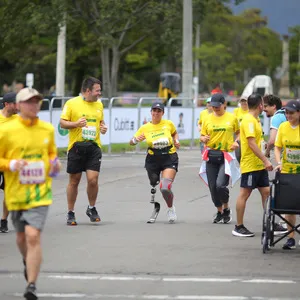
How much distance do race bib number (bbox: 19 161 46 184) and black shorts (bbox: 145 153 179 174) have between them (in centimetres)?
563

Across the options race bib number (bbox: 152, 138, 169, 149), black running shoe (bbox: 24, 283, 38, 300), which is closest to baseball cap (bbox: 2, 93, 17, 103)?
race bib number (bbox: 152, 138, 169, 149)

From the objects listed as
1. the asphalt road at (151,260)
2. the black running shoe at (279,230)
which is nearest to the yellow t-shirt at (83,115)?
the asphalt road at (151,260)

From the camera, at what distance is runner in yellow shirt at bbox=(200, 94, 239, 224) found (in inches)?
547

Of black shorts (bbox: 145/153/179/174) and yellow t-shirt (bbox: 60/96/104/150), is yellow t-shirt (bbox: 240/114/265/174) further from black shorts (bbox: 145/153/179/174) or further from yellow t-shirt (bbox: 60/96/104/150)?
yellow t-shirt (bbox: 60/96/104/150)

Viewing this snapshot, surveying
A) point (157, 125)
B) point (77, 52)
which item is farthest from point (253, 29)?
point (157, 125)

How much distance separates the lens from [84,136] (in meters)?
13.7

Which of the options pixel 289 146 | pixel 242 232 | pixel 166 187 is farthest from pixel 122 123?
pixel 289 146

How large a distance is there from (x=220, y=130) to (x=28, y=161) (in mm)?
5760

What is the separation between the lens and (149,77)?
13262cm

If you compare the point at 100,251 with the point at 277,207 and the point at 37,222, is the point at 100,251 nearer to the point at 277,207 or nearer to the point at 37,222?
the point at 277,207

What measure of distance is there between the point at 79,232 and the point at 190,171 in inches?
391

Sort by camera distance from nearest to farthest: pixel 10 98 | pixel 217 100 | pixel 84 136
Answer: pixel 10 98, pixel 84 136, pixel 217 100

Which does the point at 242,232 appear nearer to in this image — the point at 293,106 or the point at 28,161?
the point at 293,106

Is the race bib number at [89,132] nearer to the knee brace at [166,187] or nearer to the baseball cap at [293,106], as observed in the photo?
the knee brace at [166,187]
